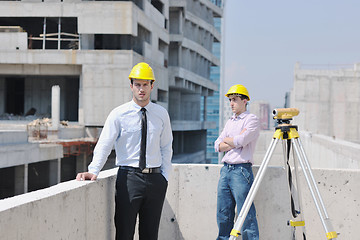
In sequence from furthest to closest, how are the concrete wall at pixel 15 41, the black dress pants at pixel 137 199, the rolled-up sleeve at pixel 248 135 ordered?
the concrete wall at pixel 15 41
the rolled-up sleeve at pixel 248 135
the black dress pants at pixel 137 199

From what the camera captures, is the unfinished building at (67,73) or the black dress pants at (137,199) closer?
the black dress pants at (137,199)

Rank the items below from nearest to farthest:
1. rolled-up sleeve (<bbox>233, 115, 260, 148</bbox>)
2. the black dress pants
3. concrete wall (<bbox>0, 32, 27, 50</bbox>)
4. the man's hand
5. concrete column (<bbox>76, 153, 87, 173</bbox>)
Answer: the black dress pants
the man's hand
rolled-up sleeve (<bbox>233, 115, 260, 148</bbox>)
concrete wall (<bbox>0, 32, 27, 50</bbox>)
concrete column (<bbox>76, 153, 87, 173</bbox>)

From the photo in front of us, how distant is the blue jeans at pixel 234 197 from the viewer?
4.45 meters

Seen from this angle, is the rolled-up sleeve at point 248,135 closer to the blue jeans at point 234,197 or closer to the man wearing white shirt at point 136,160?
the blue jeans at point 234,197

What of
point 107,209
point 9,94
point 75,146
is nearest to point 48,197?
point 107,209

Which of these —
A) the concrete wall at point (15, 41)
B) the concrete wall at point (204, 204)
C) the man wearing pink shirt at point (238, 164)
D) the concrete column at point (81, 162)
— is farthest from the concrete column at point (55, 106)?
the man wearing pink shirt at point (238, 164)

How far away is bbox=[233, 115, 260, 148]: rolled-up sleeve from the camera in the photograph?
4414 mm

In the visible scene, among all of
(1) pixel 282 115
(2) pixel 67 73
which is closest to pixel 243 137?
(1) pixel 282 115

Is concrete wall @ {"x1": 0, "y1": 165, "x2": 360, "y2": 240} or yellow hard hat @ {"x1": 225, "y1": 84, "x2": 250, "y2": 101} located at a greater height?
yellow hard hat @ {"x1": 225, "y1": 84, "x2": 250, "y2": 101}

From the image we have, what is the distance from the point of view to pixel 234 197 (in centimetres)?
450

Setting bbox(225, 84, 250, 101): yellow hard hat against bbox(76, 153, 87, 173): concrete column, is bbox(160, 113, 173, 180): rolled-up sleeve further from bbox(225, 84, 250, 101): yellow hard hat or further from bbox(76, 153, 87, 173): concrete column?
bbox(76, 153, 87, 173): concrete column

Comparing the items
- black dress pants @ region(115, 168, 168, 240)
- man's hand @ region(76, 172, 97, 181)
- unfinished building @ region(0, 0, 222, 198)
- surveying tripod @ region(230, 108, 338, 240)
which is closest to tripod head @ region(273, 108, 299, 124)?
surveying tripod @ region(230, 108, 338, 240)

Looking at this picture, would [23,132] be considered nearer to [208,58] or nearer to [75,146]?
[75,146]

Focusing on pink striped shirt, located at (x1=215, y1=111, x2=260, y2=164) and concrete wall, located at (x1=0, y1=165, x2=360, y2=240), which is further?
pink striped shirt, located at (x1=215, y1=111, x2=260, y2=164)
